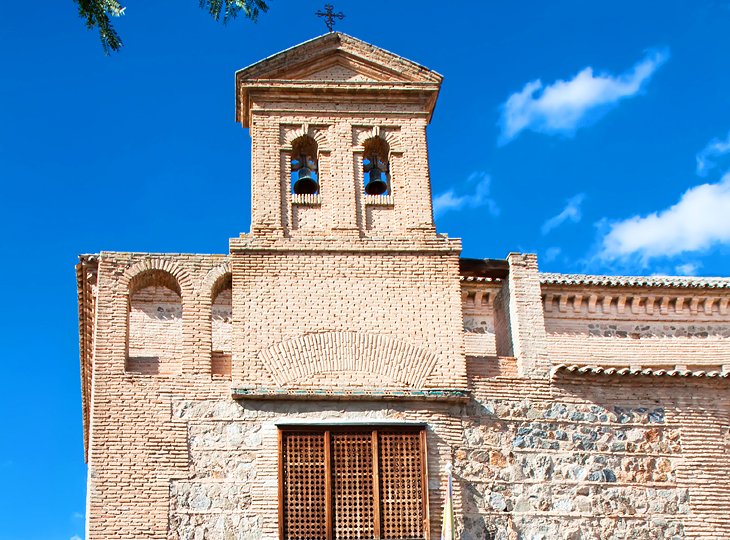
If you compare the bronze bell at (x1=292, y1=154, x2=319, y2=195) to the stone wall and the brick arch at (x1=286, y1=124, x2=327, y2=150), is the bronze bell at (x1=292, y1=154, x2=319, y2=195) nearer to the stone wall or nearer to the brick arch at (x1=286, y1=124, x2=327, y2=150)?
the brick arch at (x1=286, y1=124, x2=327, y2=150)

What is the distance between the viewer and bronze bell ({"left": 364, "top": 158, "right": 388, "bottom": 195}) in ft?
57.0

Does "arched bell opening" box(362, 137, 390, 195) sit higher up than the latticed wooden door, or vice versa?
"arched bell opening" box(362, 137, 390, 195)

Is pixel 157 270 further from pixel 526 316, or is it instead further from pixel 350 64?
pixel 526 316

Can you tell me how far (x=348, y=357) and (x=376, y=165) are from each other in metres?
3.01

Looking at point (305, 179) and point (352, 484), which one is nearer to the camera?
point (352, 484)

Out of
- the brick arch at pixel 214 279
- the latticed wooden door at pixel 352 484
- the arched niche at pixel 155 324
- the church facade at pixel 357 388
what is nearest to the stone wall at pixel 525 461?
the church facade at pixel 357 388

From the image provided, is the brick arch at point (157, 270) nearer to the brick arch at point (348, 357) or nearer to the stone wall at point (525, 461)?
the brick arch at point (348, 357)

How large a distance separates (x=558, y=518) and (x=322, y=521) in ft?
9.44

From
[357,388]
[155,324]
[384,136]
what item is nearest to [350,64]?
[384,136]

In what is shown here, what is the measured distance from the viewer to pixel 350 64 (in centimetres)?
1767

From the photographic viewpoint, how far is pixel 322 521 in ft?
49.0

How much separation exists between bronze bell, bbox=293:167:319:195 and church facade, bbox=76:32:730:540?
0.06 metres

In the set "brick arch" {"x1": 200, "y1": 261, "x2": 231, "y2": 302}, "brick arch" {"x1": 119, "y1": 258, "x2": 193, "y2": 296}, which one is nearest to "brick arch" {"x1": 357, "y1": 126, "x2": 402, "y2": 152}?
"brick arch" {"x1": 200, "y1": 261, "x2": 231, "y2": 302}

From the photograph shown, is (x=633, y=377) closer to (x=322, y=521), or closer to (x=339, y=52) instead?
(x=322, y=521)
